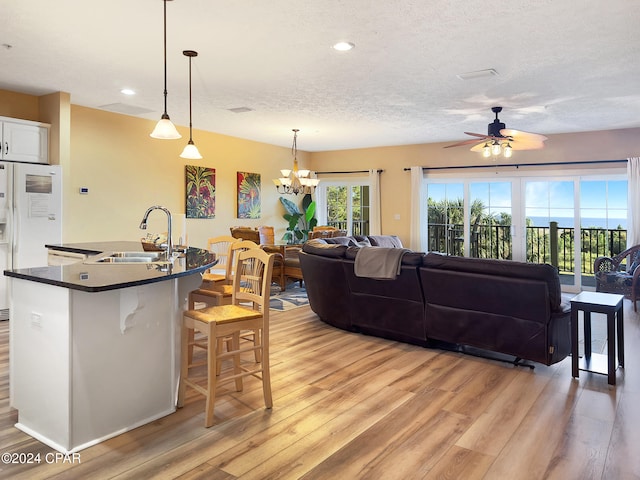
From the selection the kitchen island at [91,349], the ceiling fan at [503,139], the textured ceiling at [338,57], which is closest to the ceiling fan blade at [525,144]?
the ceiling fan at [503,139]

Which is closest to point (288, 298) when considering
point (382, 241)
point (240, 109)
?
point (382, 241)

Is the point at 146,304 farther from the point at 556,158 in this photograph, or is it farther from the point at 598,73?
the point at 556,158

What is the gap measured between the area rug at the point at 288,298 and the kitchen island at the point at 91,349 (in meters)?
3.25

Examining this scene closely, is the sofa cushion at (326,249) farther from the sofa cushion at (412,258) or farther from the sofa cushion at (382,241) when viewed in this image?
the sofa cushion at (382,241)

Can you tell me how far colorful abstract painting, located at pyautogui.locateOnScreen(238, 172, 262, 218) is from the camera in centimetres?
865

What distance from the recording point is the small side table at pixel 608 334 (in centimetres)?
337

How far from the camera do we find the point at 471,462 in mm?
2326

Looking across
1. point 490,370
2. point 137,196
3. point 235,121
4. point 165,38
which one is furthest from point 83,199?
point 490,370

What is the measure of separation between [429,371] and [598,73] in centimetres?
334

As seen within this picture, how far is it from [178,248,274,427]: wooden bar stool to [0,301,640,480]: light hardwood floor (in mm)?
179

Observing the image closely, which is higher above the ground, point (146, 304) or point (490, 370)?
point (146, 304)

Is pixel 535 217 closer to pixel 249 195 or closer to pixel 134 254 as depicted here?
pixel 249 195

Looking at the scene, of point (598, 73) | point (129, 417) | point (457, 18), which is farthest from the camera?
point (598, 73)

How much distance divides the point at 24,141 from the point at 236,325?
4140 mm
